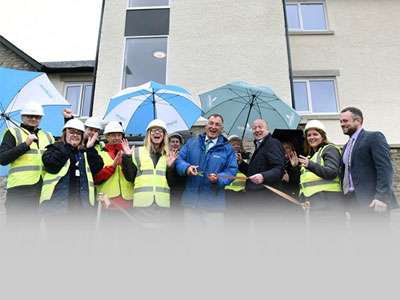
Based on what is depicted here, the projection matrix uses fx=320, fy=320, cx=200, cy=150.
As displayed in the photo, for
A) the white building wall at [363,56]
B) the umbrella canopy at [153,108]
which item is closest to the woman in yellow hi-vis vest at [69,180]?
the umbrella canopy at [153,108]

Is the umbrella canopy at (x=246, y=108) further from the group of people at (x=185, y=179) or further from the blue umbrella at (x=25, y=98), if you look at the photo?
the blue umbrella at (x=25, y=98)

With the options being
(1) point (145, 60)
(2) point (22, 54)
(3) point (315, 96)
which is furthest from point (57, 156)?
(2) point (22, 54)

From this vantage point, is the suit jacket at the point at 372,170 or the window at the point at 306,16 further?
the window at the point at 306,16

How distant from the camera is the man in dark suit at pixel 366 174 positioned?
3549 mm

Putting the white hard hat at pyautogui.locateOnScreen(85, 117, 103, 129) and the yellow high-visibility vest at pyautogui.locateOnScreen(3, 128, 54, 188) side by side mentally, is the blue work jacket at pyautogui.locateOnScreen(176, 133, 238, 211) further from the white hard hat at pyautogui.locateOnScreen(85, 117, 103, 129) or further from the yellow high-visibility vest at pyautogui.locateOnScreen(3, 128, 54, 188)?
the yellow high-visibility vest at pyautogui.locateOnScreen(3, 128, 54, 188)

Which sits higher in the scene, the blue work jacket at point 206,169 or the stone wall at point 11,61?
the stone wall at point 11,61

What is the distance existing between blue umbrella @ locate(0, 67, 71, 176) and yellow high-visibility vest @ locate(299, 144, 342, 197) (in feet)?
11.9

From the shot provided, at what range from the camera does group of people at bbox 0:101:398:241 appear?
3820 millimetres

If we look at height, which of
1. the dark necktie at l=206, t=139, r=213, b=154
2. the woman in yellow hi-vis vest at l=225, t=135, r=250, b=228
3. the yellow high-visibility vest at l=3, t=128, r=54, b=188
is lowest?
the woman in yellow hi-vis vest at l=225, t=135, r=250, b=228

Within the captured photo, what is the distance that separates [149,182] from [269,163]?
5.17 ft

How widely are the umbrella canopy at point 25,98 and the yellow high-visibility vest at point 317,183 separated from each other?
3.63m

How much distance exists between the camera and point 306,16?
11.7 m

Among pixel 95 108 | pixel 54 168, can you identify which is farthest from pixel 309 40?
pixel 54 168

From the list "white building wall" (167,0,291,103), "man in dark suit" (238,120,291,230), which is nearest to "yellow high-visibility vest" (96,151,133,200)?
"man in dark suit" (238,120,291,230)
